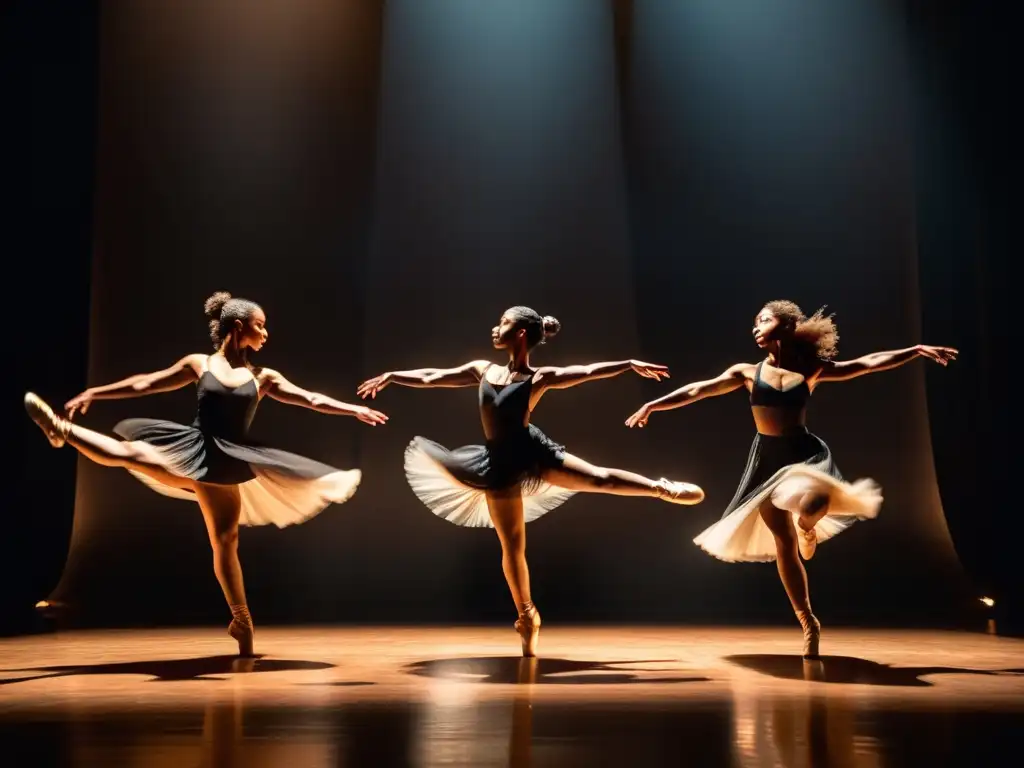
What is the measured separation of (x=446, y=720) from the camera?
304 cm

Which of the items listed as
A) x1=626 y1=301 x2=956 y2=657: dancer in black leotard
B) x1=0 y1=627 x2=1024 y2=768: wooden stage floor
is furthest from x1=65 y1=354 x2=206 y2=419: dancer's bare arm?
x1=626 y1=301 x2=956 y2=657: dancer in black leotard

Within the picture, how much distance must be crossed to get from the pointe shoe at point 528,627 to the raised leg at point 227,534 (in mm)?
987

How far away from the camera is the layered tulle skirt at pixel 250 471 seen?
4.00m

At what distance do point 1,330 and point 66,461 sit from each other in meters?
0.72

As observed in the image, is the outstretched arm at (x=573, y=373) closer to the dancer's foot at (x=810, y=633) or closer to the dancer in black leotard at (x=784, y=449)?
the dancer in black leotard at (x=784, y=449)

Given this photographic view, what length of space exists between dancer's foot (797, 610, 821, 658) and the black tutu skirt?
37.6 inches

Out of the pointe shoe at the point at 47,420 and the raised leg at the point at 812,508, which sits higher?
the pointe shoe at the point at 47,420

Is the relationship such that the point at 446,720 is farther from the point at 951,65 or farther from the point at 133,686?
the point at 951,65

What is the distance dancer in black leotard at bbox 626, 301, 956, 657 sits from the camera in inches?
161

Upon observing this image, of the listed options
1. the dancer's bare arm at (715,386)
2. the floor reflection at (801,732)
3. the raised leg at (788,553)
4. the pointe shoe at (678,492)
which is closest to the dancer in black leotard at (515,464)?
the pointe shoe at (678,492)

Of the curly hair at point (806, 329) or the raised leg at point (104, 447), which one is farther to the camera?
the curly hair at point (806, 329)

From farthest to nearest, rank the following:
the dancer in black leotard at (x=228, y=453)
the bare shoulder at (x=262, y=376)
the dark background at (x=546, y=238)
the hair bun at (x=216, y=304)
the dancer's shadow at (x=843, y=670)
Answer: the dark background at (x=546, y=238)
the hair bun at (x=216, y=304)
the bare shoulder at (x=262, y=376)
the dancer in black leotard at (x=228, y=453)
the dancer's shadow at (x=843, y=670)

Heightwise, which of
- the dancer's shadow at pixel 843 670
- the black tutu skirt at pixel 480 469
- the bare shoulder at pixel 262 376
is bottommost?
the dancer's shadow at pixel 843 670

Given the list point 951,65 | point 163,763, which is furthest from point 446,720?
point 951,65
